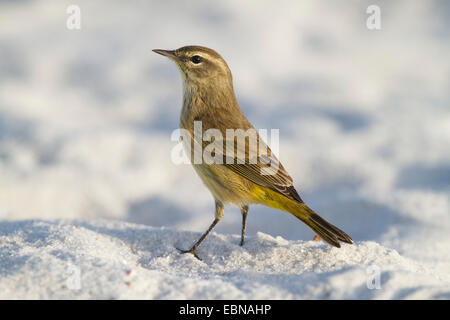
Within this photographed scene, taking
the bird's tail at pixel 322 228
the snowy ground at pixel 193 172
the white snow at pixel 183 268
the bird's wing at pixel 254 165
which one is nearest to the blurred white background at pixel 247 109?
the snowy ground at pixel 193 172

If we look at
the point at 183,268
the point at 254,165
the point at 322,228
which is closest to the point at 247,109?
the point at 254,165

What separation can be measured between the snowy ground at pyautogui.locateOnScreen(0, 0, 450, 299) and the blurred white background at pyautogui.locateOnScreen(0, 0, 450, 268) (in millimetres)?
26

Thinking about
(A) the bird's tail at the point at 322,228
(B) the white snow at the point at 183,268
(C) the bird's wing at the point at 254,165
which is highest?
(C) the bird's wing at the point at 254,165

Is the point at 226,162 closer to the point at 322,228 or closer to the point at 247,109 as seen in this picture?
the point at 322,228

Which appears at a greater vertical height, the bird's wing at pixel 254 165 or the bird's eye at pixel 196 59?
the bird's eye at pixel 196 59

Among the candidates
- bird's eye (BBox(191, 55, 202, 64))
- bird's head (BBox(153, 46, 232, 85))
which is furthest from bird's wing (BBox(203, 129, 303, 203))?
bird's eye (BBox(191, 55, 202, 64))

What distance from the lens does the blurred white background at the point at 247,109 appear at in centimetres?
564

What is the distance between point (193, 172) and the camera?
22.3 feet

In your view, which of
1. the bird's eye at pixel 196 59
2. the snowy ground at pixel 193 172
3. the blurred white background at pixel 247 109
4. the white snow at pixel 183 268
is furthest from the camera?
the blurred white background at pixel 247 109

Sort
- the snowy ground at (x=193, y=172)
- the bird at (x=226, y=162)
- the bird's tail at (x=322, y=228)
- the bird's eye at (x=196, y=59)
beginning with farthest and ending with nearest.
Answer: the bird's eye at (x=196, y=59)
the bird at (x=226, y=162)
the bird's tail at (x=322, y=228)
the snowy ground at (x=193, y=172)

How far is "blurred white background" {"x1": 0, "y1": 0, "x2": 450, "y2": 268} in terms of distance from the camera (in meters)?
5.64

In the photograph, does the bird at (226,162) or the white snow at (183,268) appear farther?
the bird at (226,162)

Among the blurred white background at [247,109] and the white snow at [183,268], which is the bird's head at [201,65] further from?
the blurred white background at [247,109]

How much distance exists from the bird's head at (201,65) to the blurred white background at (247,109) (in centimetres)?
197
